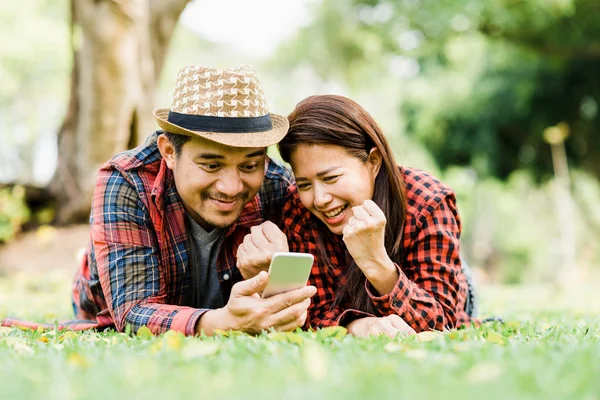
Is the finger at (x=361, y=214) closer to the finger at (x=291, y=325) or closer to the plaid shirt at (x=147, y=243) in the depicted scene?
the finger at (x=291, y=325)

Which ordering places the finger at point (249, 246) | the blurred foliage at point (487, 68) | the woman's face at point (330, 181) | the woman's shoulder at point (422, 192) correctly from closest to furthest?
the finger at point (249, 246)
the woman's face at point (330, 181)
the woman's shoulder at point (422, 192)
the blurred foliage at point (487, 68)

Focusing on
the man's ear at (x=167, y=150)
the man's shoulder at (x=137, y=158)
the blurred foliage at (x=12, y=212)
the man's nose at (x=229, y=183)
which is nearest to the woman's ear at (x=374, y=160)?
the man's nose at (x=229, y=183)

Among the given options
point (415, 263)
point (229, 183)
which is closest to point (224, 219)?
point (229, 183)

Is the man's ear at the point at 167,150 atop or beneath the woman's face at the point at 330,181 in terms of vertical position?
atop

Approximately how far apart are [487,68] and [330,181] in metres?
14.2

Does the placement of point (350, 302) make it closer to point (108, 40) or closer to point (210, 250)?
point (210, 250)

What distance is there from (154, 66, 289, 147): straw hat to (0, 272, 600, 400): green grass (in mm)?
1022

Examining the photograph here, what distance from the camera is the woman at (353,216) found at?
321cm

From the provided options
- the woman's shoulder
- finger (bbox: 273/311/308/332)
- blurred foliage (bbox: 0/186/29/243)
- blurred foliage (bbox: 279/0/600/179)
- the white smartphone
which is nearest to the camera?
the white smartphone

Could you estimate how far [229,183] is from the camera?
131 inches

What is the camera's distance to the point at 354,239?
10.1ft

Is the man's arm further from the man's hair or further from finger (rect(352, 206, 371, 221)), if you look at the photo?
finger (rect(352, 206, 371, 221))

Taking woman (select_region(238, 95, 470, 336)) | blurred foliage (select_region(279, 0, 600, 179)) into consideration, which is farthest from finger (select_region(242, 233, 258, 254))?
blurred foliage (select_region(279, 0, 600, 179))

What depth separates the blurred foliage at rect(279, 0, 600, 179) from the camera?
38.4ft
